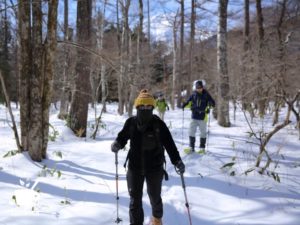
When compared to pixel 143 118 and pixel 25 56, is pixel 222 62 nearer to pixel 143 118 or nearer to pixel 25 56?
pixel 25 56

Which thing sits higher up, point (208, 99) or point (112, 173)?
point (208, 99)

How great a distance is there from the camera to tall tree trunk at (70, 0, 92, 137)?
35.6ft

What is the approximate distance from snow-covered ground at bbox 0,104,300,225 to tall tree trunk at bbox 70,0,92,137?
101 inches

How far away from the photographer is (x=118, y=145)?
4383 mm

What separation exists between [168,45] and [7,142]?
32.2 meters

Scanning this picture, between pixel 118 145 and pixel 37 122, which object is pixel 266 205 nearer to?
pixel 118 145

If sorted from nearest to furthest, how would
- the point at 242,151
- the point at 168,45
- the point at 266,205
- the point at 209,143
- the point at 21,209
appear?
1. the point at 21,209
2. the point at 266,205
3. the point at 242,151
4. the point at 209,143
5. the point at 168,45

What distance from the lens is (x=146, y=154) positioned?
4.25 m

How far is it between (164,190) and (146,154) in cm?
181

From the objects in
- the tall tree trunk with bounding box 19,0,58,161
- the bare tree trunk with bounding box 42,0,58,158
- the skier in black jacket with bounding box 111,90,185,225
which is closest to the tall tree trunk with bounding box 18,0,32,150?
the tall tree trunk with bounding box 19,0,58,161

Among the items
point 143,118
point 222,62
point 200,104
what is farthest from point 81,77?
point 143,118

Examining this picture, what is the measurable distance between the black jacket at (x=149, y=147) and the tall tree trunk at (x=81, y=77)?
6801mm

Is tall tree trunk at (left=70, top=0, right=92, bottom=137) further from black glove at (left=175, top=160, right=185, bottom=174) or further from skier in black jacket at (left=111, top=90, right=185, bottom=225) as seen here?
black glove at (left=175, top=160, right=185, bottom=174)

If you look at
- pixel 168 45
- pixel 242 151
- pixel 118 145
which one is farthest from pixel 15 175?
pixel 168 45
